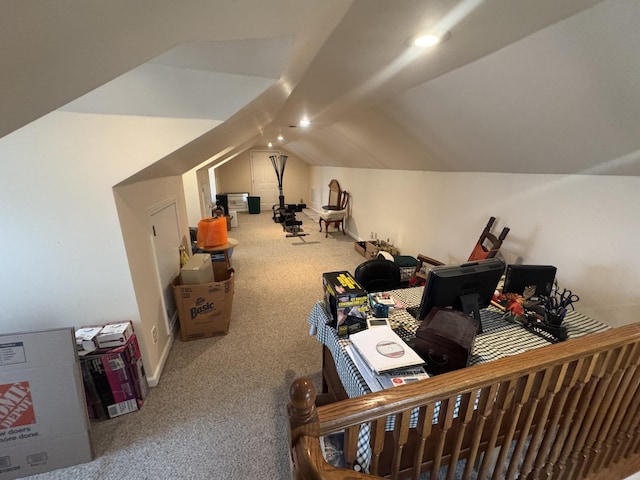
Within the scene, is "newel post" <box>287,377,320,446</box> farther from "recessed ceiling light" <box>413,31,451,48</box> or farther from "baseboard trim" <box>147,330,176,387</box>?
"baseboard trim" <box>147,330,176,387</box>

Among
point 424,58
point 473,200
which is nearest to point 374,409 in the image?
point 424,58

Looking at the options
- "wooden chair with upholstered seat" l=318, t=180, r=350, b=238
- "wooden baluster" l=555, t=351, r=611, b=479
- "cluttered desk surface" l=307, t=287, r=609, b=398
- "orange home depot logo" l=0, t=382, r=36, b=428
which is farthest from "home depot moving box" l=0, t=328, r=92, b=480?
"wooden chair with upholstered seat" l=318, t=180, r=350, b=238

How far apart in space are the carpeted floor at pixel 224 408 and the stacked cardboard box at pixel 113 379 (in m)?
0.08

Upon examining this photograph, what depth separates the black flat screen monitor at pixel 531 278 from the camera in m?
1.67

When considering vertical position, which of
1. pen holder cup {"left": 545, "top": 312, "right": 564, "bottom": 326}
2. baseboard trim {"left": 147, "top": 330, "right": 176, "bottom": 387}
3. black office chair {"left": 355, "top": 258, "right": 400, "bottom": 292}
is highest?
pen holder cup {"left": 545, "top": 312, "right": 564, "bottom": 326}

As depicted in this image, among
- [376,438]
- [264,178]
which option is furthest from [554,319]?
[264,178]

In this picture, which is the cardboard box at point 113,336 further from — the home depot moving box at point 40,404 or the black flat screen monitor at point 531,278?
the black flat screen monitor at point 531,278

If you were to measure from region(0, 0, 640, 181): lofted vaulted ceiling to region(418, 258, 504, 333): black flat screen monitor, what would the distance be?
1.00 meters

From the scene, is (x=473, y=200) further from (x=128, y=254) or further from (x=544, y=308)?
(x=128, y=254)

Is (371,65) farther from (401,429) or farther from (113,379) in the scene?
(113,379)

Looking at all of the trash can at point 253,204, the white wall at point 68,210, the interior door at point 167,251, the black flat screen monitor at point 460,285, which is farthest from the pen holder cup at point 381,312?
the trash can at point 253,204

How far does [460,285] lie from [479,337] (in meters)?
0.31

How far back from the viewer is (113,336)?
1.64 meters

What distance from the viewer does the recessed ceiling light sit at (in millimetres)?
1203
